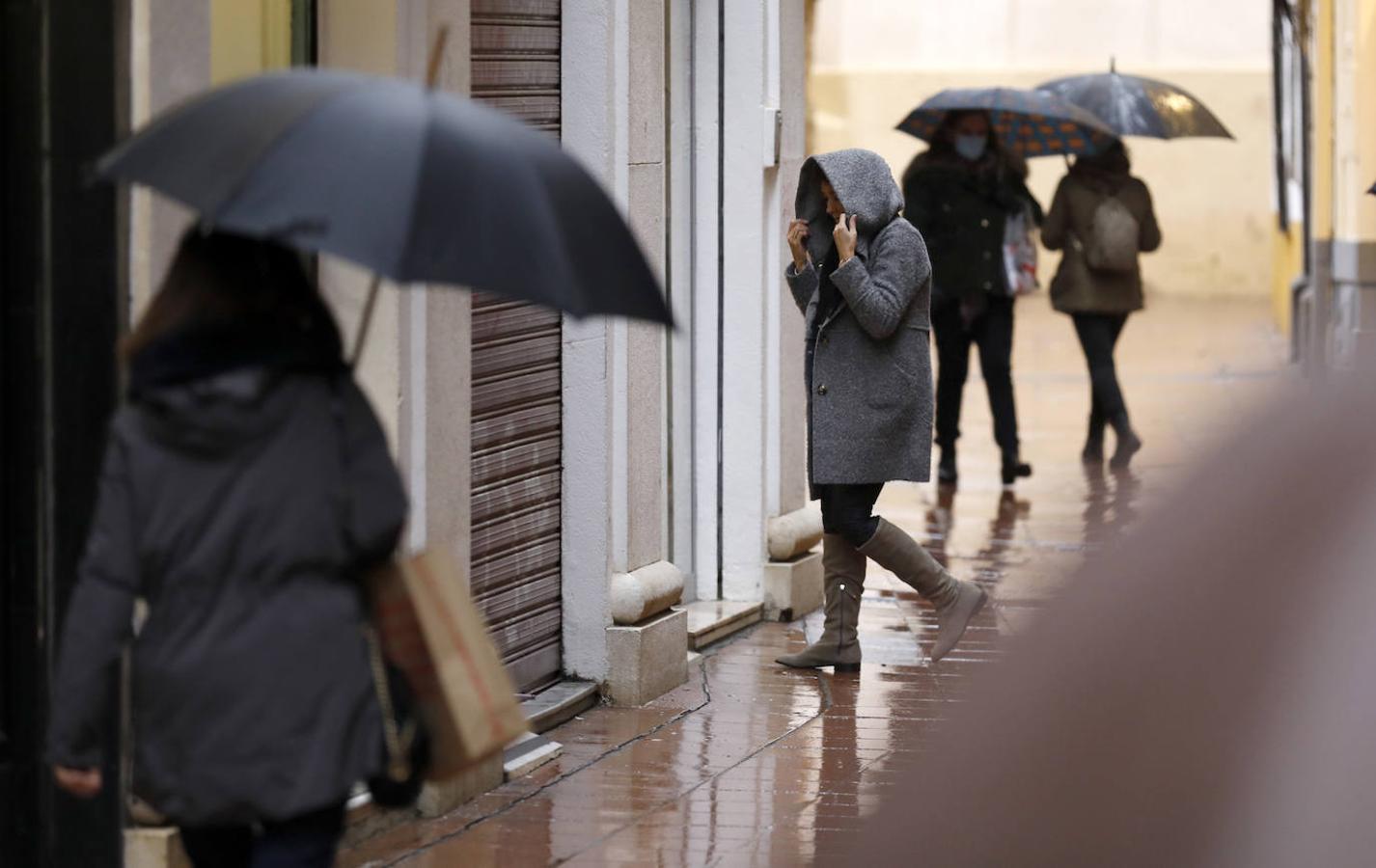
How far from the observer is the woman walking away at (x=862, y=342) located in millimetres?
8188

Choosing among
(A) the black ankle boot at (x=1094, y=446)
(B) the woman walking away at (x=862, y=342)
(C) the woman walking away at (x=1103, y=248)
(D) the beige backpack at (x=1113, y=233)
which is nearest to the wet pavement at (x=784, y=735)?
(B) the woman walking away at (x=862, y=342)

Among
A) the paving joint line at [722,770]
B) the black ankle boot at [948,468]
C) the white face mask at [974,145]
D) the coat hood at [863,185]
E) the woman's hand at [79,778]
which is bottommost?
the paving joint line at [722,770]

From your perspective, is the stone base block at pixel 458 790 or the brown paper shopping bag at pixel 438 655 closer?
the brown paper shopping bag at pixel 438 655

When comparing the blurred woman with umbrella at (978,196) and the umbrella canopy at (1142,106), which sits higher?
the umbrella canopy at (1142,106)

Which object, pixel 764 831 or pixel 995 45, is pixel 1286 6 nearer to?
pixel 995 45

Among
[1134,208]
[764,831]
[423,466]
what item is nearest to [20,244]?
[423,466]

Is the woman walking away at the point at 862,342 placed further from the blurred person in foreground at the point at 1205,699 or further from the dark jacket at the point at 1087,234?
the dark jacket at the point at 1087,234

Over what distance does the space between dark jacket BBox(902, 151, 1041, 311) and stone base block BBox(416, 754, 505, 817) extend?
6740 millimetres

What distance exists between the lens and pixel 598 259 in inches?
161

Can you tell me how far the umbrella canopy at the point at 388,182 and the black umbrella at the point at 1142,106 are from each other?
36.1 feet

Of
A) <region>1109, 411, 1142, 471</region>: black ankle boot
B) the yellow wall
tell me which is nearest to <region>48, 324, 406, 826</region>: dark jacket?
the yellow wall

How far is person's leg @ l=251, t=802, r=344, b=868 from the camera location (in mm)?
3977

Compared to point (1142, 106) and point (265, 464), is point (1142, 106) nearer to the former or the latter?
point (1142, 106)

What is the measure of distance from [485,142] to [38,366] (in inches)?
65.5
